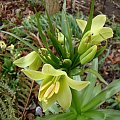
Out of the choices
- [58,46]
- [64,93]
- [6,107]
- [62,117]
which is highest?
[58,46]

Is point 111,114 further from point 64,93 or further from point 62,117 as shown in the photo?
point 64,93

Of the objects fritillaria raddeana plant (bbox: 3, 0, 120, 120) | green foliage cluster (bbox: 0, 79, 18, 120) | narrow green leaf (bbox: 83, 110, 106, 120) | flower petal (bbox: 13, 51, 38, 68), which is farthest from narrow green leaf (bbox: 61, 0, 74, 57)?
green foliage cluster (bbox: 0, 79, 18, 120)

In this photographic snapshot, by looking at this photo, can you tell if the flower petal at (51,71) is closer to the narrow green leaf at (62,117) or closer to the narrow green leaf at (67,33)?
the narrow green leaf at (67,33)

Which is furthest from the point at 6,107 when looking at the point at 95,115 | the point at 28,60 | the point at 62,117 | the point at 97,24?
the point at 97,24

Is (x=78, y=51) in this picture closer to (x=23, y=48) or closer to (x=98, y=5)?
(x=23, y=48)

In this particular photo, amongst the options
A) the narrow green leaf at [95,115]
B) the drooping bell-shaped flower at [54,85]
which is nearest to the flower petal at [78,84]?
the drooping bell-shaped flower at [54,85]

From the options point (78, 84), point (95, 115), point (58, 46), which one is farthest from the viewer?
point (95, 115)

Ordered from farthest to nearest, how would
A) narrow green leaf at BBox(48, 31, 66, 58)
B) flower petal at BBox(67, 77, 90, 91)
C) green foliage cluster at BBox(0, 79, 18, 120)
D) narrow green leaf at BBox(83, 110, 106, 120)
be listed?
green foliage cluster at BBox(0, 79, 18, 120), narrow green leaf at BBox(83, 110, 106, 120), narrow green leaf at BBox(48, 31, 66, 58), flower petal at BBox(67, 77, 90, 91)

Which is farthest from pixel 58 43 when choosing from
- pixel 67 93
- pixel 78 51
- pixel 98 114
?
pixel 98 114

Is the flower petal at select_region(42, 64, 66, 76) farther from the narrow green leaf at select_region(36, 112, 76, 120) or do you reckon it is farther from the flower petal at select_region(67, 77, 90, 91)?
the narrow green leaf at select_region(36, 112, 76, 120)
